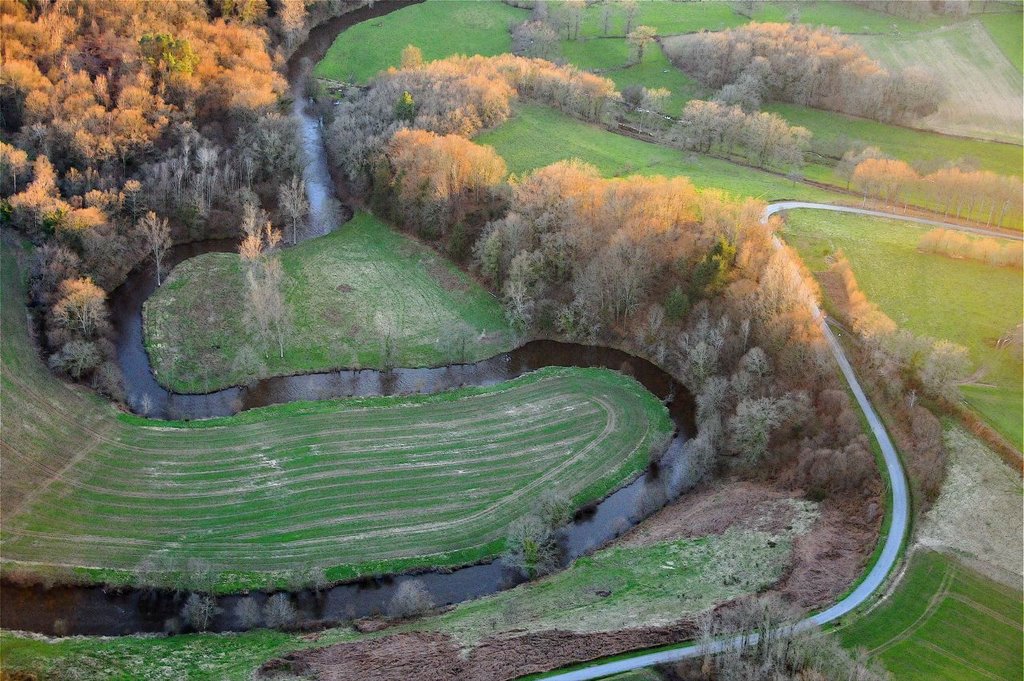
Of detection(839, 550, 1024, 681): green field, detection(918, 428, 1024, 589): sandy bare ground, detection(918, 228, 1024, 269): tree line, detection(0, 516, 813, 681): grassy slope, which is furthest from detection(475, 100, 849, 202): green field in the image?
detection(839, 550, 1024, 681): green field

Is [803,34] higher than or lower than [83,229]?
higher

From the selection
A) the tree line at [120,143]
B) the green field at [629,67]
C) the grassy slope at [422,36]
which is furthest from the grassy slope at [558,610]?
the grassy slope at [422,36]

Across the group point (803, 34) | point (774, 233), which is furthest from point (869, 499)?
point (803, 34)

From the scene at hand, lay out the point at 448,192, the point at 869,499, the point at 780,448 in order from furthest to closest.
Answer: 1. the point at 448,192
2. the point at 780,448
3. the point at 869,499

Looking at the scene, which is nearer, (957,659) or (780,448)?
(957,659)

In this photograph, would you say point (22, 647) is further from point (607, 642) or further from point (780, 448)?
point (780, 448)

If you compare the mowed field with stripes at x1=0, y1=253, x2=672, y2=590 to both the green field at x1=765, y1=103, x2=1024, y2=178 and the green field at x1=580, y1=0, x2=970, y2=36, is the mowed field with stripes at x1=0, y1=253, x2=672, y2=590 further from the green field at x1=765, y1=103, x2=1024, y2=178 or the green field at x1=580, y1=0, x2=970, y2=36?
the green field at x1=580, y1=0, x2=970, y2=36

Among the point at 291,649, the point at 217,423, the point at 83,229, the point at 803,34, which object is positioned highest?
the point at 803,34

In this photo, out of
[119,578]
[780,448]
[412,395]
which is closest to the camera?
[119,578]
